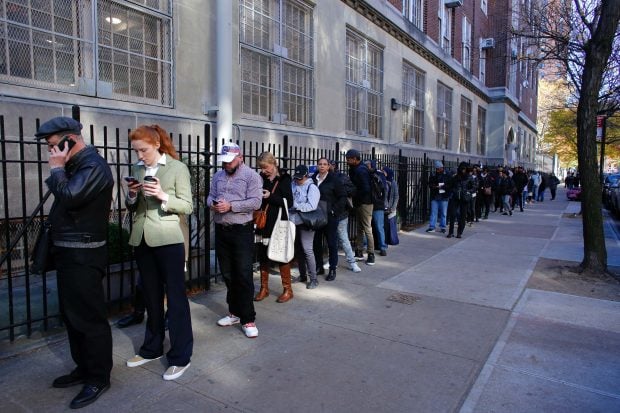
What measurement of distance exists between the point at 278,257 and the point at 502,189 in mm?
13867

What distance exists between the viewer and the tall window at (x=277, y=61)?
31.4ft

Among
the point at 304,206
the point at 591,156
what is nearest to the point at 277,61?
the point at 304,206

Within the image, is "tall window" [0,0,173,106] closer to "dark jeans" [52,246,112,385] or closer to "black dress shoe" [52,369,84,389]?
"dark jeans" [52,246,112,385]

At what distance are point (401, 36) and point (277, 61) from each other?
7.86 metres

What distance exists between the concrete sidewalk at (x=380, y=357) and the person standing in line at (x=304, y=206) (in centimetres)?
40

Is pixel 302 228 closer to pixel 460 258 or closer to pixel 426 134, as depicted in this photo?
pixel 460 258

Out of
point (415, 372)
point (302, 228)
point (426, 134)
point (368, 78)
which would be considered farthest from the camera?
point (426, 134)

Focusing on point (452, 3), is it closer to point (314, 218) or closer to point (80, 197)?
point (314, 218)

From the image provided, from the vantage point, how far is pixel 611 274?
717 centimetres

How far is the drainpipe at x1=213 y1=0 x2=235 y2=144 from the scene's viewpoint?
324 inches

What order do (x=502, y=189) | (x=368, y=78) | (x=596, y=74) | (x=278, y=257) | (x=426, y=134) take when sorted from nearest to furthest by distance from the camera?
(x=278, y=257) → (x=596, y=74) → (x=368, y=78) → (x=502, y=189) → (x=426, y=134)

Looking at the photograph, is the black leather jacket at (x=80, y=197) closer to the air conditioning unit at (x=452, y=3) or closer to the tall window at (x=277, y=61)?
the tall window at (x=277, y=61)

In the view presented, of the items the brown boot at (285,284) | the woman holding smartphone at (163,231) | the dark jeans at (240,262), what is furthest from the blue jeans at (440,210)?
the woman holding smartphone at (163,231)

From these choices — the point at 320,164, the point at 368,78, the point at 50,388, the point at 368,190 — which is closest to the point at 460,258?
the point at 368,190
